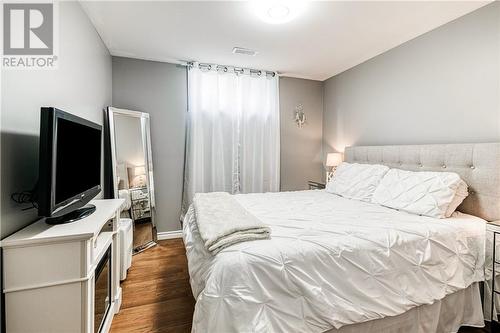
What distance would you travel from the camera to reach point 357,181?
270cm

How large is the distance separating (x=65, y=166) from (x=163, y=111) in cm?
218

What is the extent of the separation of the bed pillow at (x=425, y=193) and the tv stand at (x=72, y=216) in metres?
2.43

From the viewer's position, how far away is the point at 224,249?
1.30 meters

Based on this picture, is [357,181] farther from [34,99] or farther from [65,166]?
[34,99]

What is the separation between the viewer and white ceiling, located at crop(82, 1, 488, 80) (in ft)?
6.79

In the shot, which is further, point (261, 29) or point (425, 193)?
point (261, 29)

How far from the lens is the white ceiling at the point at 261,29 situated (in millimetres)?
2070

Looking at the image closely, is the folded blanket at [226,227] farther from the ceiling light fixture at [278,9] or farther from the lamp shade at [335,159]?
the lamp shade at [335,159]

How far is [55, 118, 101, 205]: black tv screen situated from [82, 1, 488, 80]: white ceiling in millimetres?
1250

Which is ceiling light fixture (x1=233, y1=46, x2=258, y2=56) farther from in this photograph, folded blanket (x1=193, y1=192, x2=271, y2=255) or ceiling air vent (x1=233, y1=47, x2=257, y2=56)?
folded blanket (x1=193, y1=192, x2=271, y2=255)

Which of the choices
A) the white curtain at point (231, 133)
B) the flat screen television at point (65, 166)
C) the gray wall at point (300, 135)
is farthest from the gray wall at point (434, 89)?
the flat screen television at point (65, 166)

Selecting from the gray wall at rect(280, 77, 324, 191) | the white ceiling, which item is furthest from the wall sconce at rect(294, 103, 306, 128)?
the white ceiling

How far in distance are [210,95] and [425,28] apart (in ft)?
8.65

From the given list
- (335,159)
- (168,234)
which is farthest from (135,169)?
(335,159)
